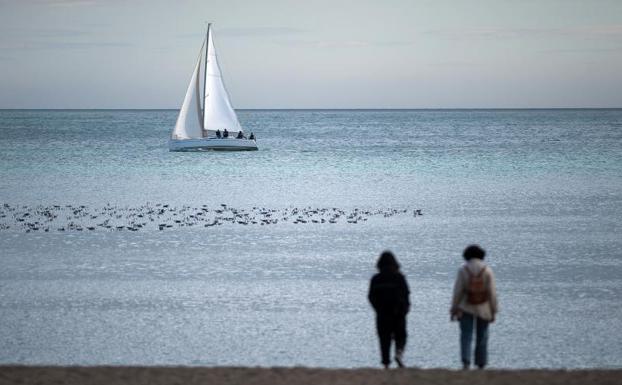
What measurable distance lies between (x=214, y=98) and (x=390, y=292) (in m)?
68.2

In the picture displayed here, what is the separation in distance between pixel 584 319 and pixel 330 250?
11.4 m

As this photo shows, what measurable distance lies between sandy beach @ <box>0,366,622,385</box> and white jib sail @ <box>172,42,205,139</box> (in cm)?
6725

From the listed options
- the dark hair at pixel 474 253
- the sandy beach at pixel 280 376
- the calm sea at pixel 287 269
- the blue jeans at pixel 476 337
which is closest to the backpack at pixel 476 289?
the dark hair at pixel 474 253

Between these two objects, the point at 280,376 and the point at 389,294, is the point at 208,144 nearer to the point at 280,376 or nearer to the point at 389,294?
the point at 389,294

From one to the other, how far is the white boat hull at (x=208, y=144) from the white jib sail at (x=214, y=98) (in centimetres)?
124

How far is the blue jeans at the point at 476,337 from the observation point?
47.5 feet

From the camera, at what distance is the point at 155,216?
40.7 m

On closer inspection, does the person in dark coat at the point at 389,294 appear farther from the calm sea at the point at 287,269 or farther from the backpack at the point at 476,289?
the calm sea at the point at 287,269

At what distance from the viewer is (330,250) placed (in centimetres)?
3053

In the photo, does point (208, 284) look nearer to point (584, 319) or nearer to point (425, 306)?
point (425, 306)

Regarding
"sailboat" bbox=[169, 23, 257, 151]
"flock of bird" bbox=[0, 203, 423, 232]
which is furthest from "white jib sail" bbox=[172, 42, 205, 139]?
"flock of bird" bbox=[0, 203, 423, 232]

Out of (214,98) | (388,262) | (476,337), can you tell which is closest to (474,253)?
(388,262)

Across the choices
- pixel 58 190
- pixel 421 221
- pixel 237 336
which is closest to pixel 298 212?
pixel 421 221

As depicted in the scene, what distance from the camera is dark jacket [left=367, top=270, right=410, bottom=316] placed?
1423cm
